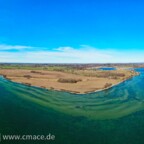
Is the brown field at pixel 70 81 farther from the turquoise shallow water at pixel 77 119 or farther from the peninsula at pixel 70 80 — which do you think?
the turquoise shallow water at pixel 77 119

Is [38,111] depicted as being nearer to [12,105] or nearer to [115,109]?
[12,105]

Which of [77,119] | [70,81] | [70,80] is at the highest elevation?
[70,80]

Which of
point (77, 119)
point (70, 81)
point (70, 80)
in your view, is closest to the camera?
point (77, 119)

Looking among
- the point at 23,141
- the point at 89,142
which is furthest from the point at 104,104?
the point at 23,141

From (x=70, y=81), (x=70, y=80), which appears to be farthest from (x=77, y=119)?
(x=70, y=80)

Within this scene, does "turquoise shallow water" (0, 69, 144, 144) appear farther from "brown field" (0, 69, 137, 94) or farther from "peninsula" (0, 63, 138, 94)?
"brown field" (0, 69, 137, 94)

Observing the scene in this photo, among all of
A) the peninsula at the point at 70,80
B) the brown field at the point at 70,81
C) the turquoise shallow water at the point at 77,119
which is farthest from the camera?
the peninsula at the point at 70,80

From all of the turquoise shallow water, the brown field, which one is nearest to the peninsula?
the brown field

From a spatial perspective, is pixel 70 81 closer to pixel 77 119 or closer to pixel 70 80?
pixel 70 80

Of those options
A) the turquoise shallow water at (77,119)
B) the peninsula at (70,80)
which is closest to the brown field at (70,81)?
the peninsula at (70,80)
